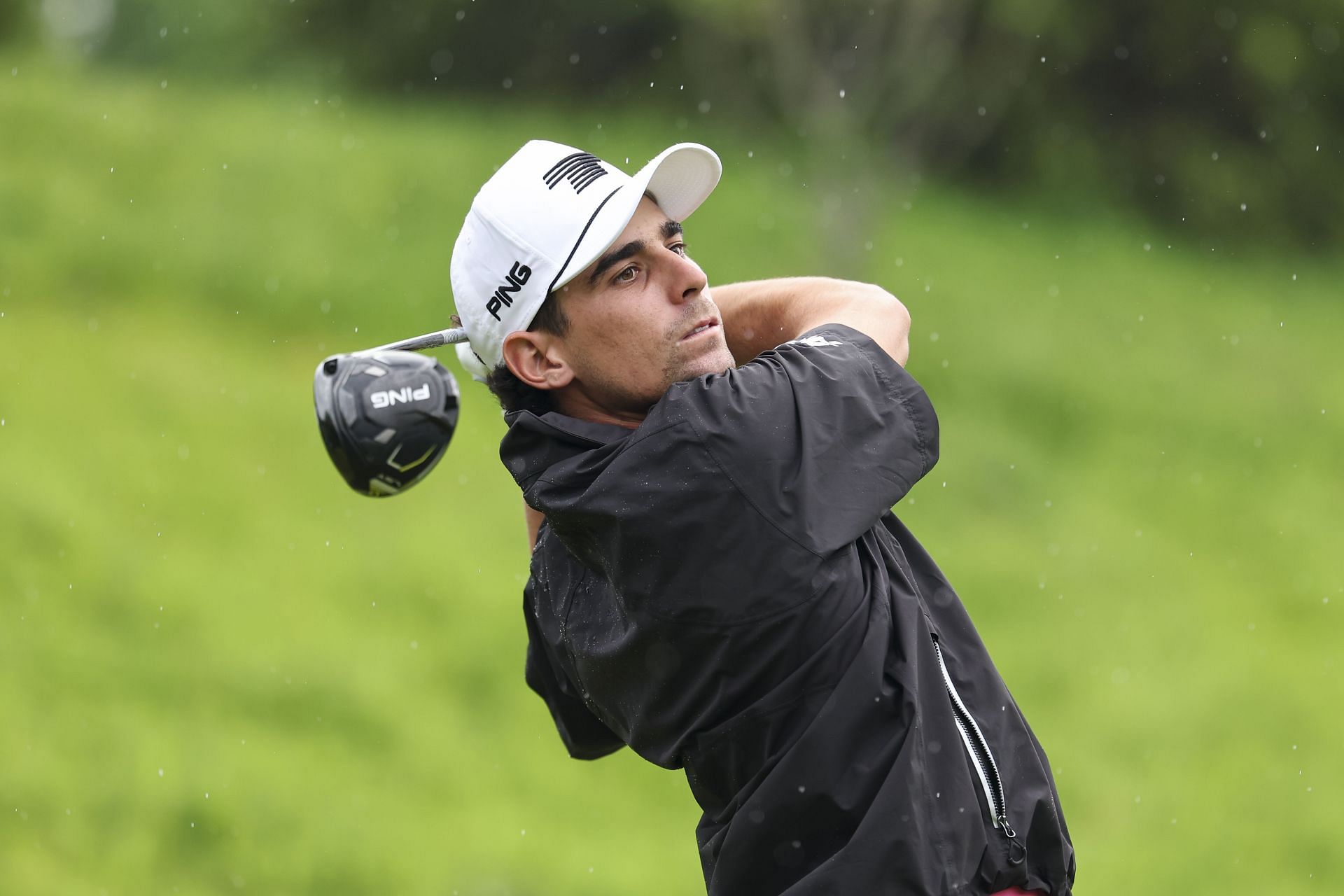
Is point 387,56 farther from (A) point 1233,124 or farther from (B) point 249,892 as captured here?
(B) point 249,892

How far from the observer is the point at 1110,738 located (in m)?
9.02

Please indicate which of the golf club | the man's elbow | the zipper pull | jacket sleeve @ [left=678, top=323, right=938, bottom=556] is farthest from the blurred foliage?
the zipper pull

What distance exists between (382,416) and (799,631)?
3.68ft

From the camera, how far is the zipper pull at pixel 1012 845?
2.58 metres

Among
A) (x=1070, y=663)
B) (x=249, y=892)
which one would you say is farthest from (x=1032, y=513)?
(x=249, y=892)

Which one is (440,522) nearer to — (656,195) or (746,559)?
(656,195)

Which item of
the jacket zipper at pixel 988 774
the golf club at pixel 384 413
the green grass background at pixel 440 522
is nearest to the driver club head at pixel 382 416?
the golf club at pixel 384 413

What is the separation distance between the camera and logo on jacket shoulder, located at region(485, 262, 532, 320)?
2.77 meters

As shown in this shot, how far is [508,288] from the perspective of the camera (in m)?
2.80

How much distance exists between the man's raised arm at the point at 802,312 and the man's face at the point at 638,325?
0.26m

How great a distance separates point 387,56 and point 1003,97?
6922 millimetres

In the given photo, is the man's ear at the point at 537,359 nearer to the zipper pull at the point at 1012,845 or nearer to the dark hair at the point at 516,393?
the dark hair at the point at 516,393

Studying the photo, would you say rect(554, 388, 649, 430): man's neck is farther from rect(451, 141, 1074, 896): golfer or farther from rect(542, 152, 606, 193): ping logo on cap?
rect(542, 152, 606, 193): ping logo on cap

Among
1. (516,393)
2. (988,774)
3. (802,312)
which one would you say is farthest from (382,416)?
(988,774)
